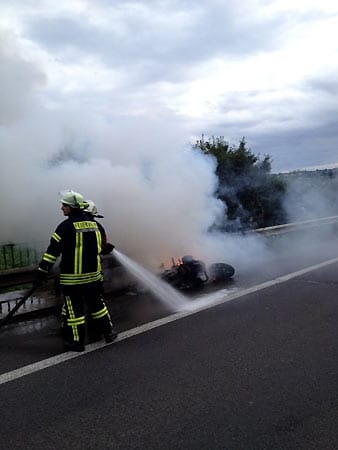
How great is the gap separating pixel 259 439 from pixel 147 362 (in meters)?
1.43

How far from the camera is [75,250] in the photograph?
14.3ft

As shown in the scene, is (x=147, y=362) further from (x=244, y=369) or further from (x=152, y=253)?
(x=152, y=253)

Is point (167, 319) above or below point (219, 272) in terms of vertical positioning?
below

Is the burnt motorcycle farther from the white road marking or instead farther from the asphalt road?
the asphalt road

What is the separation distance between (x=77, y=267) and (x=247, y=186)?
9.40 m

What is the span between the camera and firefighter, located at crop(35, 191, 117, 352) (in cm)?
432

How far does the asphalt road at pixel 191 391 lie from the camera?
2773mm

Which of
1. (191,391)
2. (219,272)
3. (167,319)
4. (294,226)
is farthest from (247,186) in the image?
(191,391)

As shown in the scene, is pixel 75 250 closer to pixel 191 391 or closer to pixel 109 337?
pixel 109 337

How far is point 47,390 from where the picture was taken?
343cm

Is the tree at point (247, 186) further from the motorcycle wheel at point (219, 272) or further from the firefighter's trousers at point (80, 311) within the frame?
the firefighter's trousers at point (80, 311)

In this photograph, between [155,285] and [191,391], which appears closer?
[191,391]

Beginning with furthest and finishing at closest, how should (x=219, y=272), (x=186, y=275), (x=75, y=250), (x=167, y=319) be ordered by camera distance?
1. (x=219, y=272)
2. (x=186, y=275)
3. (x=167, y=319)
4. (x=75, y=250)

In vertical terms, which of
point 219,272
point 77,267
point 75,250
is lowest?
point 219,272
